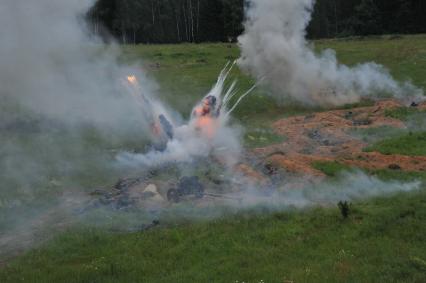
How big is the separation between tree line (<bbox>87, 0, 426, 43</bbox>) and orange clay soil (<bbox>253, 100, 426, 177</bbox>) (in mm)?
33504

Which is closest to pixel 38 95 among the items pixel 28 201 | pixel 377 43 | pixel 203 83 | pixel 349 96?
pixel 28 201

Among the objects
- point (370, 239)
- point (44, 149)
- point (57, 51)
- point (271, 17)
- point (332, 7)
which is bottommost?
point (370, 239)

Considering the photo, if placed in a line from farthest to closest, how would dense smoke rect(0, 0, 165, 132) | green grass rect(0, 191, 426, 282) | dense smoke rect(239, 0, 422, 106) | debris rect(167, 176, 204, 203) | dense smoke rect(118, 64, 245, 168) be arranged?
dense smoke rect(239, 0, 422, 106) → dense smoke rect(118, 64, 245, 168) → dense smoke rect(0, 0, 165, 132) → debris rect(167, 176, 204, 203) → green grass rect(0, 191, 426, 282)

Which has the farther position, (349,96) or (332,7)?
(332,7)

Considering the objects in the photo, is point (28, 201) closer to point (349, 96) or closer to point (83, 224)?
point (83, 224)

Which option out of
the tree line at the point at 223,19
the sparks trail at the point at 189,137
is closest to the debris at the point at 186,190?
the sparks trail at the point at 189,137

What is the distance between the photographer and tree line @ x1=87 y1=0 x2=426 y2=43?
7388 cm

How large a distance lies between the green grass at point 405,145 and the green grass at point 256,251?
9.00 m

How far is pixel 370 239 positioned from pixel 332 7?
72057 millimetres

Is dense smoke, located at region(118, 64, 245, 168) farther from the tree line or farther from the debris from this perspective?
the tree line

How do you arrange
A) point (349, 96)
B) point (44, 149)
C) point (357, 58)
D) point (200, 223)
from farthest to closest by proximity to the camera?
point (357, 58) → point (349, 96) → point (44, 149) → point (200, 223)

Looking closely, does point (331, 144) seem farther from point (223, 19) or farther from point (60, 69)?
point (223, 19)

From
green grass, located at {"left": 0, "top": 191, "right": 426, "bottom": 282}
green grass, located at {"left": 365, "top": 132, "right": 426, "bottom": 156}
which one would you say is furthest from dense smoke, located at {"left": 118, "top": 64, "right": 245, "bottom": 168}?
green grass, located at {"left": 0, "top": 191, "right": 426, "bottom": 282}

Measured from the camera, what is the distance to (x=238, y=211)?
842 inches
